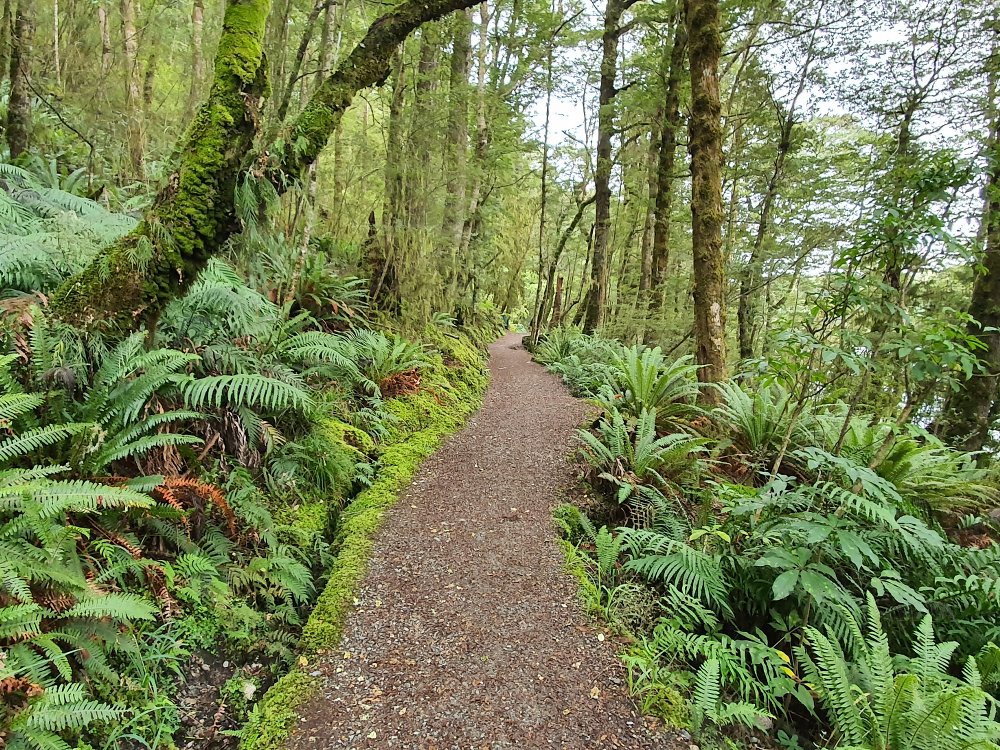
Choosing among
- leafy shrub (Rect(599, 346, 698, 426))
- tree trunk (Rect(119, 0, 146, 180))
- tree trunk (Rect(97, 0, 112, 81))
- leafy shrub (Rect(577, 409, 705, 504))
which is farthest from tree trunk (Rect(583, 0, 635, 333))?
tree trunk (Rect(97, 0, 112, 81))

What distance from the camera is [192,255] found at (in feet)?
9.89

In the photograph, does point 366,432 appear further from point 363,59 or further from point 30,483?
point 363,59

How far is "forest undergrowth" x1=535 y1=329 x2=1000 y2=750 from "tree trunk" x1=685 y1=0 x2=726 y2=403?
26.6 inches

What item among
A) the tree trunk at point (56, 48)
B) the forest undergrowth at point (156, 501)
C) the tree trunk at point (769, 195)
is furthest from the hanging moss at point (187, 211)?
the tree trunk at point (769, 195)

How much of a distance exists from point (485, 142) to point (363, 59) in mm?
7342

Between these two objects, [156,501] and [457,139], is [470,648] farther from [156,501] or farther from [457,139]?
[457,139]

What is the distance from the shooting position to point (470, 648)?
2570 mm

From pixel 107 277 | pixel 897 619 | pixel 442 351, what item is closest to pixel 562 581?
pixel 897 619

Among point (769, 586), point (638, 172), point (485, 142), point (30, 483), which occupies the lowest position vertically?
point (769, 586)

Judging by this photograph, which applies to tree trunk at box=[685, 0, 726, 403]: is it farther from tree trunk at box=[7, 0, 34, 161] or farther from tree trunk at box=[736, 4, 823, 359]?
tree trunk at box=[7, 0, 34, 161]

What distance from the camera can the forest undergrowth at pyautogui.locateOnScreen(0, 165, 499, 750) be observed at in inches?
75.8

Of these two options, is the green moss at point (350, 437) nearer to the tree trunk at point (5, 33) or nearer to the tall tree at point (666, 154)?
the tree trunk at point (5, 33)

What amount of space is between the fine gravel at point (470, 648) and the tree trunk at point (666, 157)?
7.28 metres

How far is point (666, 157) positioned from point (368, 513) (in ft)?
30.2
